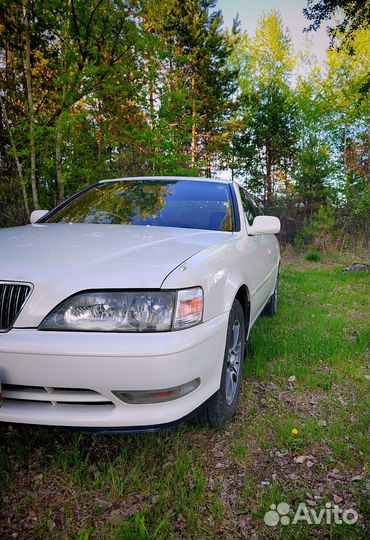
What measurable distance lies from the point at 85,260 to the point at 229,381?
1169 mm

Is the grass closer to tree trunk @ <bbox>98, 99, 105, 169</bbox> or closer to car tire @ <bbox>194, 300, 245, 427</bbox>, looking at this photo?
car tire @ <bbox>194, 300, 245, 427</bbox>

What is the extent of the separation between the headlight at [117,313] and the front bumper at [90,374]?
0.04 meters

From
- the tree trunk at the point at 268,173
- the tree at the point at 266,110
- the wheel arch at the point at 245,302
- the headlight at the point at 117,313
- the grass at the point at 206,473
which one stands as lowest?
the grass at the point at 206,473

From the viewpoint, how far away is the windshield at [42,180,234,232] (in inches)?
108

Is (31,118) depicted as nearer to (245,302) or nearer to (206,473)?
(245,302)

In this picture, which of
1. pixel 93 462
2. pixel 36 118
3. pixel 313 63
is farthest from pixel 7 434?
pixel 313 63

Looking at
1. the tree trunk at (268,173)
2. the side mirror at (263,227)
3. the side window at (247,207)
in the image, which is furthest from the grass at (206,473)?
the tree trunk at (268,173)

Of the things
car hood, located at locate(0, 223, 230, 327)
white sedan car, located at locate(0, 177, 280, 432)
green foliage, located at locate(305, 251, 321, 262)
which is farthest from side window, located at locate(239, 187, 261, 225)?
green foliage, located at locate(305, 251, 321, 262)

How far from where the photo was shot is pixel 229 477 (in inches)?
72.1

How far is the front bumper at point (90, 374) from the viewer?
1471 mm

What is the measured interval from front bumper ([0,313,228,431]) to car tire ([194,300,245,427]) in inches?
14.4

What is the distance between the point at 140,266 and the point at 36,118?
24.7 feet

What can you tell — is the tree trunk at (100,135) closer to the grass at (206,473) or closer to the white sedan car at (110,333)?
the white sedan car at (110,333)

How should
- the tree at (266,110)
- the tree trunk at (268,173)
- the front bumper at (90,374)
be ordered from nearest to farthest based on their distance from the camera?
the front bumper at (90,374)
the tree at (266,110)
the tree trunk at (268,173)
